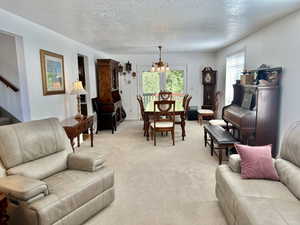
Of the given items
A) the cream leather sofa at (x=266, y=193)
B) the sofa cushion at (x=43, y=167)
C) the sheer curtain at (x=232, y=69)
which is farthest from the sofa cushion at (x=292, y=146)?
the sheer curtain at (x=232, y=69)

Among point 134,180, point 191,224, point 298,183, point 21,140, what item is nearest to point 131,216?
point 191,224

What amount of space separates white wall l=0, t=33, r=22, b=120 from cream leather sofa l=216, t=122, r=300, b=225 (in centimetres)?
323

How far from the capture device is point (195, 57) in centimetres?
752

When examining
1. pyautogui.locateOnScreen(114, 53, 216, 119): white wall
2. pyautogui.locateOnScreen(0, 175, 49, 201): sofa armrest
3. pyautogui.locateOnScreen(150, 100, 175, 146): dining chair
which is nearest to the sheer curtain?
pyautogui.locateOnScreen(114, 53, 216, 119): white wall

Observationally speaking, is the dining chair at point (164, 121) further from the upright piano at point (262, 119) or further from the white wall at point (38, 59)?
the white wall at point (38, 59)

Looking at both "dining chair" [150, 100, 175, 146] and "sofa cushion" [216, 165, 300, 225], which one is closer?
"sofa cushion" [216, 165, 300, 225]

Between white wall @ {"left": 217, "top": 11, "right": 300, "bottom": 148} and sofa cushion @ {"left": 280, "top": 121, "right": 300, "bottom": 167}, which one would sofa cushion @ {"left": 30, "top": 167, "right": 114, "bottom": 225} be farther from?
white wall @ {"left": 217, "top": 11, "right": 300, "bottom": 148}

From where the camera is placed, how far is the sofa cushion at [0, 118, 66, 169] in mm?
2033

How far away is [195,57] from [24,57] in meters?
5.78

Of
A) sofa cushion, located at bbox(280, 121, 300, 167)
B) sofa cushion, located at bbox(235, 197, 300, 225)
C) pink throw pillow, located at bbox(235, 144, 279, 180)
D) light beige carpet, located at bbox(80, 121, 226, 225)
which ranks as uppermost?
sofa cushion, located at bbox(280, 121, 300, 167)

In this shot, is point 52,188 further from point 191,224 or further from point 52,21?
point 52,21

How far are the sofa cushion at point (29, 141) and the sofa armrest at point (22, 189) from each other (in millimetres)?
283

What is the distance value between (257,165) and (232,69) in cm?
435

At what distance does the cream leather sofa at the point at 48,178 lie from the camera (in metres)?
1.72
